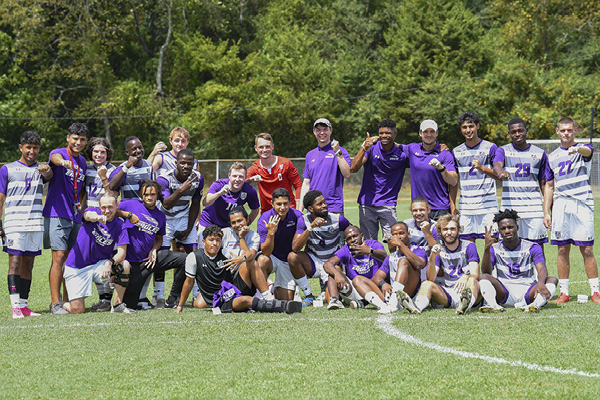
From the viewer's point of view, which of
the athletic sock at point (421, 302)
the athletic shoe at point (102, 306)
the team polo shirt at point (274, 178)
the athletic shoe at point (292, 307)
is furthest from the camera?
the team polo shirt at point (274, 178)

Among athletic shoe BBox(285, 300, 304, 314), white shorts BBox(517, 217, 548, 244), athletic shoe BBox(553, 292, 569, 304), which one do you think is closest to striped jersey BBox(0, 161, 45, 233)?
athletic shoe BBox(285, 300, 304, 314)

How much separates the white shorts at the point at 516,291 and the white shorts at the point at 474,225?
0.95 metres

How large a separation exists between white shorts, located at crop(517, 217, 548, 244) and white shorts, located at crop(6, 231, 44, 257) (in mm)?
5323

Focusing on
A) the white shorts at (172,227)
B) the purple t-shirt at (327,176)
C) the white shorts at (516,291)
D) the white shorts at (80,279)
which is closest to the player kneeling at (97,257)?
the white shorts at (80,279)

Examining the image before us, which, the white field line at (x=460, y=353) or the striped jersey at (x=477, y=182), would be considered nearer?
the white field line at (x=460, y=353)

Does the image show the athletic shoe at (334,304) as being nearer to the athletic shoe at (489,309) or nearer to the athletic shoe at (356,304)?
the athletic shoe at (356,304)

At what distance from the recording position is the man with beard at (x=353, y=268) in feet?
26.3

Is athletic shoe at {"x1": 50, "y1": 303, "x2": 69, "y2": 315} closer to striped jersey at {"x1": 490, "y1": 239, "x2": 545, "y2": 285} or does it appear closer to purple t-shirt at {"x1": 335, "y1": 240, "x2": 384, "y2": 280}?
purple t-shirt at {"x1": 335, "y1": 240, "x2": 384, "y2": 280}

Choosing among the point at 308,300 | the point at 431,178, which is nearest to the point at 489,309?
the point at 431,178

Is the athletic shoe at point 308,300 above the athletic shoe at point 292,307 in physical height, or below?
below

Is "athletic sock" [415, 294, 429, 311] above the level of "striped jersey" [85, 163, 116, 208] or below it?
below

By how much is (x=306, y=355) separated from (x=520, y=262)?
3.13 metres

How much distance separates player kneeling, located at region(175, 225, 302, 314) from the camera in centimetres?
786

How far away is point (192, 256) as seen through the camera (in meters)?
8.00
